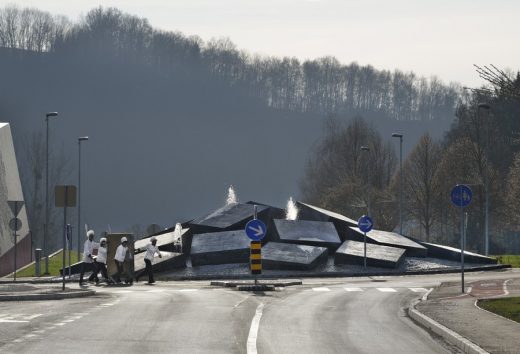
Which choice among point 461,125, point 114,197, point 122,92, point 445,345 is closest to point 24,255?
point 445,345

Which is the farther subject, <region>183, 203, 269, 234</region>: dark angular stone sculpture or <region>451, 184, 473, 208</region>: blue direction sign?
<region>183, 203, 269, 234</region>: dark angular stone sculpture

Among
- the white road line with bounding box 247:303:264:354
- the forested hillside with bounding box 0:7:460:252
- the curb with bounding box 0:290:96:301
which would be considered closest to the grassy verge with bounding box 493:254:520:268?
the curb with bounding box 0:290:96:301

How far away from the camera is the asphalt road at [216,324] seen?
16062 mm

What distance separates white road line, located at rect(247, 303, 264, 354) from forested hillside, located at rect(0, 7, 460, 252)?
130953 millimetres

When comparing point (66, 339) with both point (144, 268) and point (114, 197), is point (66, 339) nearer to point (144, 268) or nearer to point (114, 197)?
point (144, 268)

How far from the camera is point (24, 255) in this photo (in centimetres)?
6275

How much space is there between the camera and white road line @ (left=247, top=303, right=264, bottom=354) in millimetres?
15539

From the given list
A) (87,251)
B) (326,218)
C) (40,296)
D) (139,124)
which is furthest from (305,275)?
(139,124)

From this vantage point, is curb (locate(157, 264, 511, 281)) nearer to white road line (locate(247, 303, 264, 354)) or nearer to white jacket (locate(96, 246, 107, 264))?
white jacket (locate(96, 246, 107, 264))

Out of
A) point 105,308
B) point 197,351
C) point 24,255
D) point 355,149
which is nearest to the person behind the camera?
point 197,351

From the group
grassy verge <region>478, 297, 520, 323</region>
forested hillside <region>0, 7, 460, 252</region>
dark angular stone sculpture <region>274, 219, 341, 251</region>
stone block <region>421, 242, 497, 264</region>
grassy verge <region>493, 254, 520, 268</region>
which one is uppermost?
forested hillside <region>0, 7, 460, 252</region>

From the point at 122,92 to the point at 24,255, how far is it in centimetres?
11932

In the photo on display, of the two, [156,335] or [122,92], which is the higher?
[122,92]

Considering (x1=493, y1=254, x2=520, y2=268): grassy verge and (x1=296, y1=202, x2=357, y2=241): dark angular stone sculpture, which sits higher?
(x1=296, y1=202, x2=357, y2=241): dark angular stone sculpture
